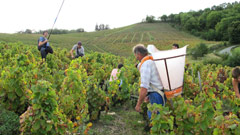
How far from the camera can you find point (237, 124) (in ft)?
9.35

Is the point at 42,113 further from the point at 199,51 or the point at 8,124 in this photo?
the point at 199,51

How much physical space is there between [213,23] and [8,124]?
3457 inches

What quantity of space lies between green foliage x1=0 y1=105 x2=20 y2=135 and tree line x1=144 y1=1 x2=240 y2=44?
59.1m

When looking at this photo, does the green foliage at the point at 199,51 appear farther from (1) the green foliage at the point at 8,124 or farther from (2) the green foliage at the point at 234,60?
(1) the green foliage at the point at 8,124

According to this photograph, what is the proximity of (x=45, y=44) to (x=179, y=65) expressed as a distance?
6991 millimetres

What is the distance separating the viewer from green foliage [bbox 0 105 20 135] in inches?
136

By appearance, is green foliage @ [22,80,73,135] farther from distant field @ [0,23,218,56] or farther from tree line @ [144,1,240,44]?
tree line @ [144,1,240,44]

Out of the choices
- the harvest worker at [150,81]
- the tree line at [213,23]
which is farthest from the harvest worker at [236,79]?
the tree line at [213,23]

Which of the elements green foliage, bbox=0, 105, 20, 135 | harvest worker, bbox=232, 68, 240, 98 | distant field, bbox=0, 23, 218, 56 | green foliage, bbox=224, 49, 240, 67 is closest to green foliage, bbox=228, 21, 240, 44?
distant field, bbox=0, 23, 218, 56

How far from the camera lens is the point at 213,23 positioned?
81.9 meters

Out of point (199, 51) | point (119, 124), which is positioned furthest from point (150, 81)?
point (199, 51)

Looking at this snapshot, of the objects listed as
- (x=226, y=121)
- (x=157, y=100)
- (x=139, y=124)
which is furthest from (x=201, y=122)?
(x=139, y=124)

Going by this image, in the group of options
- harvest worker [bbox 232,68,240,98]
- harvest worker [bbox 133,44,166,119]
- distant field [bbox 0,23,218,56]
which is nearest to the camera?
harvest worker [bbox 133,44,166,119]

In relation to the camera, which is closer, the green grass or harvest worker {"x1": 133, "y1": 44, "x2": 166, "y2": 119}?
harvest worker {"x1": 133, "y1": 44, "x2": 166, "y2": 119}
